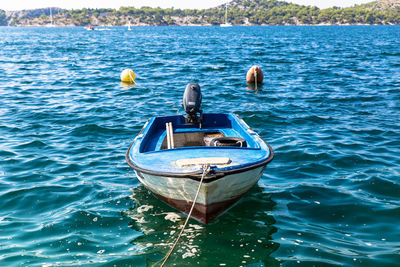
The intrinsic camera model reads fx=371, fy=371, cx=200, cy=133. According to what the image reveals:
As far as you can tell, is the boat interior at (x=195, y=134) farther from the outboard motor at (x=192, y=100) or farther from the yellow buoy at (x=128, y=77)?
the yellow buoy at (x=128, y=77)

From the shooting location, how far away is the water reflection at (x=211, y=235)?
18.7 feet

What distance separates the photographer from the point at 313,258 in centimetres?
564

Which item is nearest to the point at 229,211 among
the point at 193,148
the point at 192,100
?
the point at 193,148

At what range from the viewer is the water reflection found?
570 centimetres

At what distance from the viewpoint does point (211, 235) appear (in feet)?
20.6

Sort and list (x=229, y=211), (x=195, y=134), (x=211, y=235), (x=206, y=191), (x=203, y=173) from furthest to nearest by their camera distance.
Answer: (x=195, y=134) → (x=229, y=211) → (x=211, y=235) → (x=206, y=191) → (x=203, y=173)

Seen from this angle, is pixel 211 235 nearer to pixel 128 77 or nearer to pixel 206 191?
pixel 206 191

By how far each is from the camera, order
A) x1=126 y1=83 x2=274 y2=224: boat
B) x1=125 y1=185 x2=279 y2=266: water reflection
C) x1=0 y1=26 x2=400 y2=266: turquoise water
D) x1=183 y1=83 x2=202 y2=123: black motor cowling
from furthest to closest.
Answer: x1=183 y1=83 x2=202 y2=123: black motor cowling → x1=126 y1=83 x2=274 y2=224: boat → x1=0 y1=26 x2=400 y2=266: turquoise water → x1=125 y1=185 x2=279 y2=266: water reflection

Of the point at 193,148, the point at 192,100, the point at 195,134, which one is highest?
the point at 192,100

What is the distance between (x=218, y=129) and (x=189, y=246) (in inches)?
187

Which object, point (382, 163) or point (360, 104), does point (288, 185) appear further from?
point (360, 104)

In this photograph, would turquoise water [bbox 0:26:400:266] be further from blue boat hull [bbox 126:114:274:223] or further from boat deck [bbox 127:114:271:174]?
boat deck [bbox 127:114:271:174]

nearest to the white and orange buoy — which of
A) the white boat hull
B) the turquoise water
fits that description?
the turquoise water

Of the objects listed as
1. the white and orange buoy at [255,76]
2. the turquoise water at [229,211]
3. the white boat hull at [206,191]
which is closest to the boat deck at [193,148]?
the white boat hull at [206,191]
